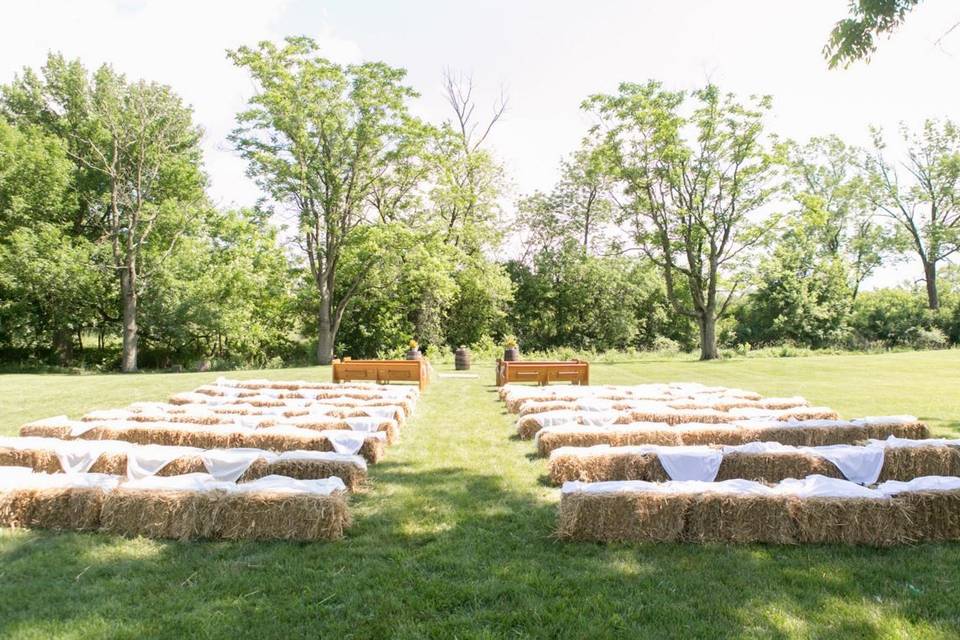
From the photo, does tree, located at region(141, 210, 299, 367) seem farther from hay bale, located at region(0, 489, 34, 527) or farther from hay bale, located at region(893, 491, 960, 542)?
hay bale, located at region(893, 491, 960, 542)

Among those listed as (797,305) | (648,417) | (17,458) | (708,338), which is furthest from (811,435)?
(797,305)

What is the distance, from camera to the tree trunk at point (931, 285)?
1487 inches

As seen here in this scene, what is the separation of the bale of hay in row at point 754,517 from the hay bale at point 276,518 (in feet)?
6.27

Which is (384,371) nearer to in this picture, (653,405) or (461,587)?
(653,405)

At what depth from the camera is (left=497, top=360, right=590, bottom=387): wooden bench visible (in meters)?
14.9

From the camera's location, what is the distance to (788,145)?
26016mm

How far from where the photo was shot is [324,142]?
1040 inches

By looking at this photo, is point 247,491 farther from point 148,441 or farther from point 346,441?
point 148,441

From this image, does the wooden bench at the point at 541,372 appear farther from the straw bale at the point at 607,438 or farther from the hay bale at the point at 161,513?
the hay bale at the point at 161,513

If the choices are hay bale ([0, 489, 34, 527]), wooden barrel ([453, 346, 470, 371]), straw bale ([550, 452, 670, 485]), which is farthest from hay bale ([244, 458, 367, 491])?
wooden barrel ([453, 346, 470, 371])

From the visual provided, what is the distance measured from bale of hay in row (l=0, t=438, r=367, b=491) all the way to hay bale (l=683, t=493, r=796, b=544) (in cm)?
328

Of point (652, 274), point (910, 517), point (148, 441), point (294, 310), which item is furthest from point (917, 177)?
point (148, 441)

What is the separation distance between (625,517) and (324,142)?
989 inches

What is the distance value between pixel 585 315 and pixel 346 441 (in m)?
31.5
